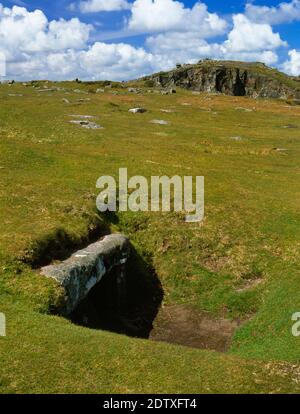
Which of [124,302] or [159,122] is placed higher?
[159,122]

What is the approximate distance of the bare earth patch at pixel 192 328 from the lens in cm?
3231

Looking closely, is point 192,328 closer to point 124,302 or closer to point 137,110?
point 124,302

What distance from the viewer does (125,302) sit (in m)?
37.7

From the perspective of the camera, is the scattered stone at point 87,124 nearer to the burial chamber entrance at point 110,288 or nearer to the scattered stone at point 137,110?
the scattered stone at point 137,110

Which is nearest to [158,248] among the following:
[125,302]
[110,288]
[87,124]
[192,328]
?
[125,302]

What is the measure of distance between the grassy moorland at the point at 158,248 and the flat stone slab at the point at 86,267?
115cm

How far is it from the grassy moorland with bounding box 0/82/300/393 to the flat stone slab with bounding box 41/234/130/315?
1151 mm

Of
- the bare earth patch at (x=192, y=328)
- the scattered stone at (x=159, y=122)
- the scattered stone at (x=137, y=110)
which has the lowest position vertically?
the bare earth patch at (x=192, y=328)

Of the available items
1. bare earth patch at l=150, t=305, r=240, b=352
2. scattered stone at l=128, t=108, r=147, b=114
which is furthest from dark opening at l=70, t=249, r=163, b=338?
scattered stone at l=128, t=108, r=147, b=114

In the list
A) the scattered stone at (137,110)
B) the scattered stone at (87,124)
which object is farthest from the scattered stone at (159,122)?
the scattered stone at (87,124)

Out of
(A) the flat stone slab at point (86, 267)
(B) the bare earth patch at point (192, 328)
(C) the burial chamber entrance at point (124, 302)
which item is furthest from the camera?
(B) the bare earth patch at point (192, 328)

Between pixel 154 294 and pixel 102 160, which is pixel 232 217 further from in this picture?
pixel 102 160

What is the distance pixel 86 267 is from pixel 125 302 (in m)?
6.73

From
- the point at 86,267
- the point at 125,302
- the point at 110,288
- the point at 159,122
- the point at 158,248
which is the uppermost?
the point at 159,122
